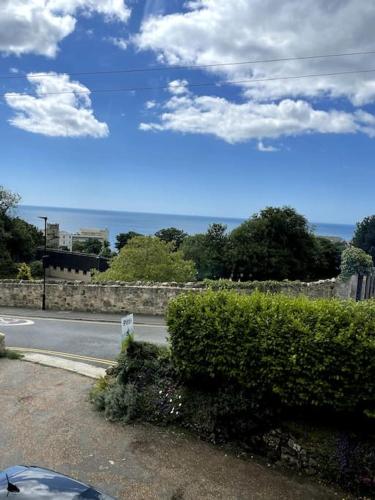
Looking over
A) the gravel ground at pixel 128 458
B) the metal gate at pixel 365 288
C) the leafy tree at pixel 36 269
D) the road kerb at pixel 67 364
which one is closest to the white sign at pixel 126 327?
the gravel ground at pixel 128 458

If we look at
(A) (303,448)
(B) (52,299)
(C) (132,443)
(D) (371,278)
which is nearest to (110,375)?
(C) (132,443)

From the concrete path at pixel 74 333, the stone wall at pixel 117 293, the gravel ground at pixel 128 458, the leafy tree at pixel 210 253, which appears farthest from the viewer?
the leafy tree at pixel 210 253

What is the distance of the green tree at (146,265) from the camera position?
2408cm

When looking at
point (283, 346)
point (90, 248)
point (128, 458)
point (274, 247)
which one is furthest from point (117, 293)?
point (90, 248)

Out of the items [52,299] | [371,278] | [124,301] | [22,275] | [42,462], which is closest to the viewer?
[42,462]

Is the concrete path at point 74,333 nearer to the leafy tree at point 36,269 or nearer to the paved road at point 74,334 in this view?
the paved road at point 74,334

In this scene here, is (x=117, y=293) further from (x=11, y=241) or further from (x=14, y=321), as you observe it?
(x=11, y=241)

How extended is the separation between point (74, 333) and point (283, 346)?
31.7 ft

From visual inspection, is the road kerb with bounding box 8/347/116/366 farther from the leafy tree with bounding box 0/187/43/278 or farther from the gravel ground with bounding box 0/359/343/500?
the leafy tree with bounding box 0/187/43/278

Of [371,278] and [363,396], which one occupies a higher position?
[371,278]

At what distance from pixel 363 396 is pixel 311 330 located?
39.9 inches

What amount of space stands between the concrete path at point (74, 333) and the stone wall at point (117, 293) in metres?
0.84

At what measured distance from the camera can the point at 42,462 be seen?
5.64 meters

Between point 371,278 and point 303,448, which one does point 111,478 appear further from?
point 371,278
